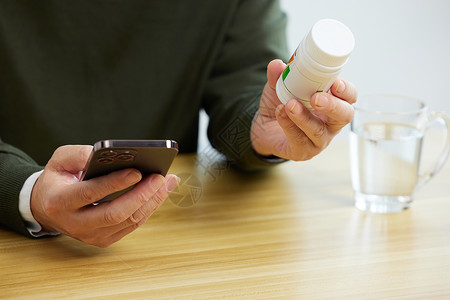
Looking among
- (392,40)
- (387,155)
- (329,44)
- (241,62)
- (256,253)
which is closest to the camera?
(329,44)

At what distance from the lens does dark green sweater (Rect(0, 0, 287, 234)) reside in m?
1.02

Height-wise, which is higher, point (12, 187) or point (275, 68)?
point (275, 68)

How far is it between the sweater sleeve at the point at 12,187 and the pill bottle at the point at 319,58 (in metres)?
0.36

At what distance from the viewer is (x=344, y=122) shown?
0.61 m

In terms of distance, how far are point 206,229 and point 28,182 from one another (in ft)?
0.76

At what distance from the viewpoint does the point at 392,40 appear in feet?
6.62

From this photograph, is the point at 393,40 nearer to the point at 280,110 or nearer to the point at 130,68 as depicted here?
the point at 130,68

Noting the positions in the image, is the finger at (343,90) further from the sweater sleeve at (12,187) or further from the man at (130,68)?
the sweater sleeve at (12,187)

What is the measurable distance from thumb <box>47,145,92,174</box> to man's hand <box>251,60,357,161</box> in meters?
0.22

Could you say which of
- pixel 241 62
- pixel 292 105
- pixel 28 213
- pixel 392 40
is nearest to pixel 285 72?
pixel 292 105

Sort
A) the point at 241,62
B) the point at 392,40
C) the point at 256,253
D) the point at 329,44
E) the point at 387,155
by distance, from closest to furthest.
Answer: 1. the point at 329,44
2. the point at 256,253
3. the point at 387,155
4. the point at 241,62
5. the point at 392,40

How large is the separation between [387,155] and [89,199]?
405mm

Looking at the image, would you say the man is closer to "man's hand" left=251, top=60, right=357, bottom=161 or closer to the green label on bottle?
"man's hand" left=251, top=60, right=357, bottom=161

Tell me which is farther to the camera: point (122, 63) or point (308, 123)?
point (122, 63)
